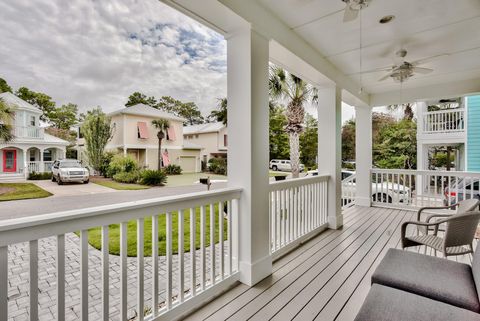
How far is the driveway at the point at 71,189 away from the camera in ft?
3.78

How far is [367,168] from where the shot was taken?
20.2ft

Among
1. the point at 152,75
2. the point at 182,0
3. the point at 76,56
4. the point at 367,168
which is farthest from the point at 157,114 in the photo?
the point at 367,168

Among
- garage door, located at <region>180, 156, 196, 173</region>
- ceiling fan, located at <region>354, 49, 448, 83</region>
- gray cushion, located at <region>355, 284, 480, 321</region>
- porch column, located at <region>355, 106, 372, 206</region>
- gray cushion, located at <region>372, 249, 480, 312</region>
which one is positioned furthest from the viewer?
porch column, located at <region>355, 106, 372, 206</region>

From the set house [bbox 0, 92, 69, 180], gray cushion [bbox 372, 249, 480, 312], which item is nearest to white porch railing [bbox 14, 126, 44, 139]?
house [bbox 0, 92, 69, 180]

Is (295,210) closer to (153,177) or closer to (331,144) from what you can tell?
(331,144)

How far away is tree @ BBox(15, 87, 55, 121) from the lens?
108 centimetres

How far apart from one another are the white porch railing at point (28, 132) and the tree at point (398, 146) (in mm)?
12694

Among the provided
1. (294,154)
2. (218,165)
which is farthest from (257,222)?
(294,154)

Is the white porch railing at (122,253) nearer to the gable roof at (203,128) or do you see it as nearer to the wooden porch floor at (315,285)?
the wooden porch floor at (315,285)

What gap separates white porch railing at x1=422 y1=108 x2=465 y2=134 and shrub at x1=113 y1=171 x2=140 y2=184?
958cm

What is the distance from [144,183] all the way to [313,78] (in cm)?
334

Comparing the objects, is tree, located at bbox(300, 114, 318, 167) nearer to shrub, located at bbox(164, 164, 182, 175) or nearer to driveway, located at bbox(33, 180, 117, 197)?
shrub, located at bbox(164, 164, 182, 175)

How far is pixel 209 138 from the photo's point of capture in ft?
7.21

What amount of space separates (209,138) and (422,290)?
1.84 m
